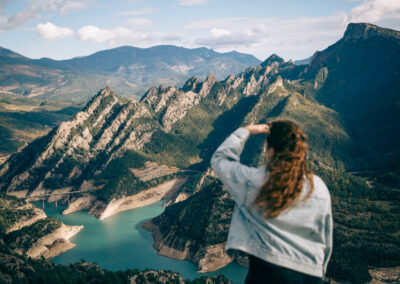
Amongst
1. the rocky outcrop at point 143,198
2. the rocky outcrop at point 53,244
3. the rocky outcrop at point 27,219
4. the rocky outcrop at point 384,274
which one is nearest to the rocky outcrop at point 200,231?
the rocky outcrop at point 53,244

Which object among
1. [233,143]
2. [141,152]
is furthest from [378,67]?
[233,143]

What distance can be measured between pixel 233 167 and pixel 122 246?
53.7 meters

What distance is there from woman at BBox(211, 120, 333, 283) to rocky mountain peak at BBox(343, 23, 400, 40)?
6089 inches

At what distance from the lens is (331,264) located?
36469mm

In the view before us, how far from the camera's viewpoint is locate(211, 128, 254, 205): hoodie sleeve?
10.1ft

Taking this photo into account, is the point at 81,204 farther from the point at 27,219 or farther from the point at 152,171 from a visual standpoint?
the point at 152,171

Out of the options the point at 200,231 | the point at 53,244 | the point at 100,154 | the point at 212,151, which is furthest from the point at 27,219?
the point at 212,151

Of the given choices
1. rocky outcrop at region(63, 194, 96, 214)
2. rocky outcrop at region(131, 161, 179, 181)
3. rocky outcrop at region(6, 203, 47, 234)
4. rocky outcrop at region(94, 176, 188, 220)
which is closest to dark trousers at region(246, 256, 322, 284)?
rocky outcrop at region(6, 203, 47, 234)

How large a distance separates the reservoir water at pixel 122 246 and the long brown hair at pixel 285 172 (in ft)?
133

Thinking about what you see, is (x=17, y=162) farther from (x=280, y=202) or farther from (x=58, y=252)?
(x=280, y=202)

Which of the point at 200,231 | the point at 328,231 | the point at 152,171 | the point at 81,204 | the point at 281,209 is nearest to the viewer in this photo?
the point at 281,209

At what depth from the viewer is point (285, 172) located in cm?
301

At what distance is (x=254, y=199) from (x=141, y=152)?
291 feet

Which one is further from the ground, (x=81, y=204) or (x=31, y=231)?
(x=31, y=231)
